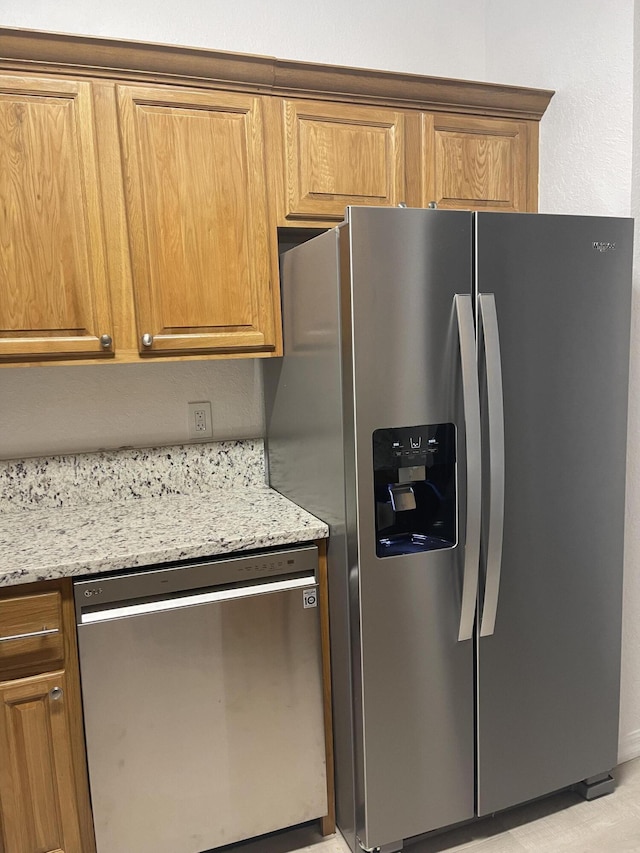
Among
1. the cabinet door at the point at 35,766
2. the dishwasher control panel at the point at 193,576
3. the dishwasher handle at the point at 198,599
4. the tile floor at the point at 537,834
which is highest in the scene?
the dishwasher control panel at the point at 193,576

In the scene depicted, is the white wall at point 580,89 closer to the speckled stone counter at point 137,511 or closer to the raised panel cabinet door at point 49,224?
the speckled stone counter at point 137,511

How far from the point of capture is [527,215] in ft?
5.27

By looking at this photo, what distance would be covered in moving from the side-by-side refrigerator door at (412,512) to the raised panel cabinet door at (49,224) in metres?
0.71

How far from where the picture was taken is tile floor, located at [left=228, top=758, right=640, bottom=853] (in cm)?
180

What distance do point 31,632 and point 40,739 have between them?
10.5 inches

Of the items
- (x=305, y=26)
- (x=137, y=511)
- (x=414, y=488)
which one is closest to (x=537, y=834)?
(x=414, y=488)

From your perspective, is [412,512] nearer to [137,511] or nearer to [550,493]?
[550,493]

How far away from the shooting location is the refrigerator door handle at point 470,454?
61.4 inches

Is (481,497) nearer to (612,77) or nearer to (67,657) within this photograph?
(67,657)

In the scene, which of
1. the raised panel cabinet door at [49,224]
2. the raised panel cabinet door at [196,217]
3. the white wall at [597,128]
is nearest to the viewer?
the raised panel cabinet door at [49,224]

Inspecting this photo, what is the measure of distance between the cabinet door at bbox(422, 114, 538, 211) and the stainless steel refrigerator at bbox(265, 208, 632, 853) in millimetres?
498

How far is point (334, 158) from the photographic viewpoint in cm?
190

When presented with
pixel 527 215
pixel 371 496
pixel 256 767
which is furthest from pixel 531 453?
pixel 256 767

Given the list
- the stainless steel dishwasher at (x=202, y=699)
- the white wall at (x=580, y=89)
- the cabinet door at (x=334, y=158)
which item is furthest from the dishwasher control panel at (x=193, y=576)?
the white wall at (x=580, y=89)
